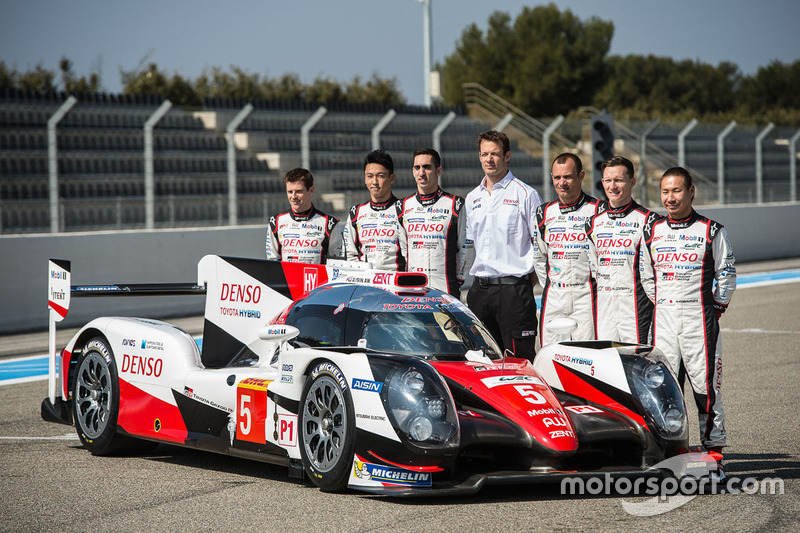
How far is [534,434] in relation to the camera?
5.42 m

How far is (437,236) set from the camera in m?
7.91

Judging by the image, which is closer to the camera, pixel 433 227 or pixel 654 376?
pixel 654 376

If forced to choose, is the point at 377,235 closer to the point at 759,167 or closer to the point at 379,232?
the point at 379,232

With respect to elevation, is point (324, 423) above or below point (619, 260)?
below

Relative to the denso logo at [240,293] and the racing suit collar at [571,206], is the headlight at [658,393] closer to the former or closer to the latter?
the racing suit collar at [571,206]

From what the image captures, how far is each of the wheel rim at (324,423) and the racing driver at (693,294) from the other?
213 cm

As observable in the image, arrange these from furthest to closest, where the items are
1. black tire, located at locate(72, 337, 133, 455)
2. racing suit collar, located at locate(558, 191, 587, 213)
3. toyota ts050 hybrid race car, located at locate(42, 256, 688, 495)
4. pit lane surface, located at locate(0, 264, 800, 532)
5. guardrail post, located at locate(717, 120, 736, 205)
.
→ guardrail post, located at locate(717, 120, 736, 205) → racing suit collar, located at locate(558, 191, 587, 213) → black tire, located at locate(72, 337, 133, 455) → toyota ts050 hybrid race car, located at locate(42, 256, 688, 495) → pit lane surface, located at locate(0, 264, 800, 532)

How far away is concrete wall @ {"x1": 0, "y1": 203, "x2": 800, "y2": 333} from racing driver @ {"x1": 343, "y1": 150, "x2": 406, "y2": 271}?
26.9 feet

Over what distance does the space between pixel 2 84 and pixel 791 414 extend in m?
27.6

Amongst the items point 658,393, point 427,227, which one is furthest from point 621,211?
point 427,227

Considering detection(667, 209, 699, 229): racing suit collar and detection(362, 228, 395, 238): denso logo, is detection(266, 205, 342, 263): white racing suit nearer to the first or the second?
detection(362, 228, 395, 238): denso logo

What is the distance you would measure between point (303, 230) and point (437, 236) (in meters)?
1.25

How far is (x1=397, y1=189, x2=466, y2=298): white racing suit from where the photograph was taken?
7.91 metres

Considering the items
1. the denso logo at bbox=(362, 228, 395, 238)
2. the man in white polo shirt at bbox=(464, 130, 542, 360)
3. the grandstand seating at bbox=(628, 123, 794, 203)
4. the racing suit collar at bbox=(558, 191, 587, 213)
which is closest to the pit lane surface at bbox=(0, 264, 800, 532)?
the man in white polo shirt at bbox=(464, 130, 542, 360)
